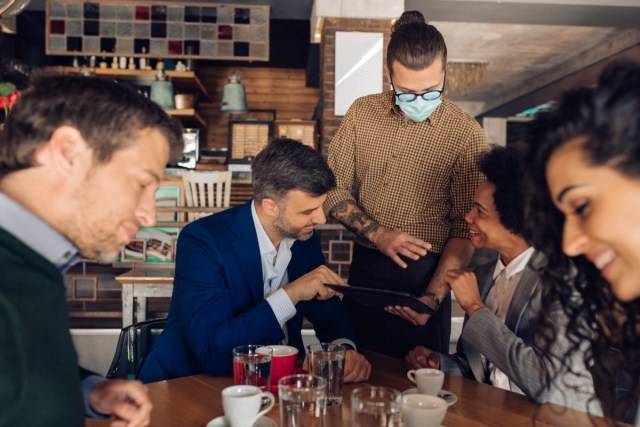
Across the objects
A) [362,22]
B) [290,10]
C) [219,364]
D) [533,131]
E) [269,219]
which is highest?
[290,10]

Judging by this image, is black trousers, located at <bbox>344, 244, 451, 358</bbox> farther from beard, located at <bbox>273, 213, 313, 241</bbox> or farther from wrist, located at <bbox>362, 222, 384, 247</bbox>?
beard, located at <bbox>273, 213, 313, 241</bbox>

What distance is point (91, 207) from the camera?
3.20 feet

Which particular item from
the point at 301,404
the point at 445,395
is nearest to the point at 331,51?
the point at 445,395

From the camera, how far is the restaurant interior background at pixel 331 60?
517cm

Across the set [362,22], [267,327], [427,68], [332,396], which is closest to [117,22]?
[362,22]

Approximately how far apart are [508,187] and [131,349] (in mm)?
1313

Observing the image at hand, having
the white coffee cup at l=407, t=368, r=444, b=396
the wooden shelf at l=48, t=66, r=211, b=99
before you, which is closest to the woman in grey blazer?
the white coffee cup at l=407, t=368, r=444, b=396

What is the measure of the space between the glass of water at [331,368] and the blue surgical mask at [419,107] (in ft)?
3.85

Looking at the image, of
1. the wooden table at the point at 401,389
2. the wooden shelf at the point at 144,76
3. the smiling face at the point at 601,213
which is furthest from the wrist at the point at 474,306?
the wooden shelf at the point at 144,76

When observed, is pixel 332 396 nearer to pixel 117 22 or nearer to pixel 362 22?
pixel 362 22

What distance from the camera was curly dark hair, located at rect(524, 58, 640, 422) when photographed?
84 cm

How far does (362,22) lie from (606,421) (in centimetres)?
448

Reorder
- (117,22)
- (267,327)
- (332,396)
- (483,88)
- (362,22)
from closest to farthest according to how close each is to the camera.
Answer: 1. (332,396)
2. (267,327)
3. (362,22)
4. (117,22)
5. (483,88)

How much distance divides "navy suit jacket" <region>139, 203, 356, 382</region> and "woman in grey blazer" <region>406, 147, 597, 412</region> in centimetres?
41
